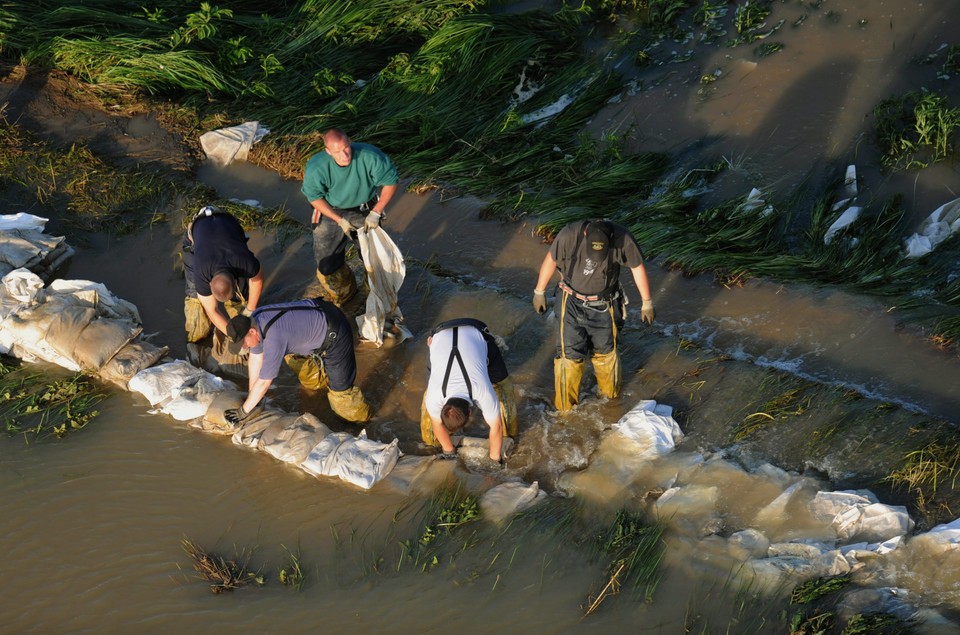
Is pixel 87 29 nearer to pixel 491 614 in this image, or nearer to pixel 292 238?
pixel 292 238

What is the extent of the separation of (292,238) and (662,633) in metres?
4.55

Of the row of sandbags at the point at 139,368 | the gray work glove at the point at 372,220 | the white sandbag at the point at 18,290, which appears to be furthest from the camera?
the white sandbag at the point at 18,290

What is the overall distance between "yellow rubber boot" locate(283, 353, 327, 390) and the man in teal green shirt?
2.79 ft

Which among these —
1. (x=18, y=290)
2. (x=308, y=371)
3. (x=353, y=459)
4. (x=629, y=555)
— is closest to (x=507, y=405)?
(x=353, y=459)

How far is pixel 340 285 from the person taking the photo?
20.9 feet

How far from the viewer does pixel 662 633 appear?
13.4 feet

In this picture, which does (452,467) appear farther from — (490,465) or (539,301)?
(539,301)

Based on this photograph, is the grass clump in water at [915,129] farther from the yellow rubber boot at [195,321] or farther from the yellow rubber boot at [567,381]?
the yellow rubber boot at [195,321]

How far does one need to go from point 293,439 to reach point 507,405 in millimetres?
1354

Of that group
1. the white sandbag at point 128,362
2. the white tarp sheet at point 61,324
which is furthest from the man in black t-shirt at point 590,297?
the white tarp sheet at point 61,324

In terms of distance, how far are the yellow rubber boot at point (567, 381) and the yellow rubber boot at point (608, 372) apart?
109 millimetres

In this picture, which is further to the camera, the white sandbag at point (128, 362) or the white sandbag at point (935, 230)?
the white sandbag at point (935, 230)

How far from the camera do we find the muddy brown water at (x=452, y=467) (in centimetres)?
438

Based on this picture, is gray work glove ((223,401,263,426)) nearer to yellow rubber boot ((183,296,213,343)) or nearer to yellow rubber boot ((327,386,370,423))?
yellow rubber boot ((327,386,370,423))
